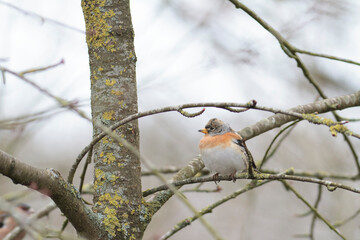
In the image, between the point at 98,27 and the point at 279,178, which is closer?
the point at 279,178

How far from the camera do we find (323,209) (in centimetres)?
725

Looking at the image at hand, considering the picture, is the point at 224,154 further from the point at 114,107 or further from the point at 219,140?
the point at 114,107

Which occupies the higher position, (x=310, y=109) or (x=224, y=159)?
(x=310, y=109)

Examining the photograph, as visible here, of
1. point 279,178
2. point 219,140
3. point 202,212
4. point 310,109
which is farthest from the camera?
point 219,140

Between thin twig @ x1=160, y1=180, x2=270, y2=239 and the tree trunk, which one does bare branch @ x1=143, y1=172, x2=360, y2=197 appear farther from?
thin twig @ x1=160, y1=180, x2=270, y2=239

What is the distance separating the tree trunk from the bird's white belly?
2.44 ft

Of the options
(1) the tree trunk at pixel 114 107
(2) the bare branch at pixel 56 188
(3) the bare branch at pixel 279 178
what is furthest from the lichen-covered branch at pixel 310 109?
(2) the bare branch at pixel 56 188

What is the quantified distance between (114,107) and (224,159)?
3.35 ft

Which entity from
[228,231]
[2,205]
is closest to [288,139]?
[228,231]

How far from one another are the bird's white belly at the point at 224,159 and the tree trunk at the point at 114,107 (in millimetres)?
743

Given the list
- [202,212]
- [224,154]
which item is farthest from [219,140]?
[202,212]

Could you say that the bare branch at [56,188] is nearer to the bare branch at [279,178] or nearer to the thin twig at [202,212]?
the bare branch at [279,178]

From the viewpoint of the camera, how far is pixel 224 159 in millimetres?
3264

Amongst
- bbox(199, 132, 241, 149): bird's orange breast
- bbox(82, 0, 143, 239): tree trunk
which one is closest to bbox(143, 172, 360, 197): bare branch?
bbox(82, 0, 143, 239): tree trunk
